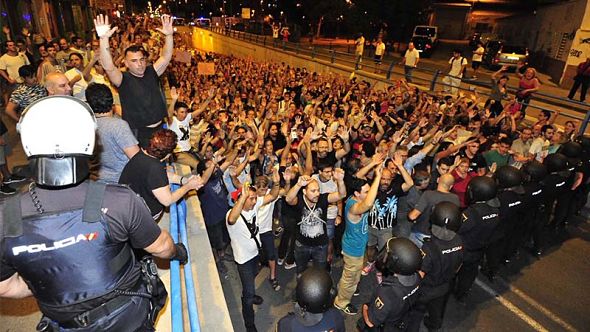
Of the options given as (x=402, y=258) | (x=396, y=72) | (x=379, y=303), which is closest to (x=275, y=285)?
(x=379, y=303)

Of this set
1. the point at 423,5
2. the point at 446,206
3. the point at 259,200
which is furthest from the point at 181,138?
the point at 423,5

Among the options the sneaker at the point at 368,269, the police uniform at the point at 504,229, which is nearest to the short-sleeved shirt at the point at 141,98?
the sneaker at the point at 368,269

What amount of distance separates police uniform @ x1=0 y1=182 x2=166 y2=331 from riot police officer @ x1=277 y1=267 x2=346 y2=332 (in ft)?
4.31

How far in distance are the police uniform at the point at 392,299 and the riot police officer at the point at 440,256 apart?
0.51 m

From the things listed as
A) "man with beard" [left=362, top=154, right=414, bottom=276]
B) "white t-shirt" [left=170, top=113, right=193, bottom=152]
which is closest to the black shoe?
"man with beard" [left=362, top=154, right=414, bottom=276]

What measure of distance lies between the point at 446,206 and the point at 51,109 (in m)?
3.76

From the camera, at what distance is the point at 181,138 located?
673cm

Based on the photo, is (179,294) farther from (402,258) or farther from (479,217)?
(479,217)

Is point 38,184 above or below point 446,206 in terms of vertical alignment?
above

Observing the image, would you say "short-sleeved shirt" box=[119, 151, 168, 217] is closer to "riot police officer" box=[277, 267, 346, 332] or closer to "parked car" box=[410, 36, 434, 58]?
"riot police officer" box=[277, 267, 346, 332]

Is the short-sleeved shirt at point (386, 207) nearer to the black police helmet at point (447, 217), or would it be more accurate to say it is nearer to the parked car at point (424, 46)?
the black police helmet at point (447, 217)

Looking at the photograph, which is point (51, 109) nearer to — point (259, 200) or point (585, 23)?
point (259, 200)

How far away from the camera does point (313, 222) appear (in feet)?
16.0

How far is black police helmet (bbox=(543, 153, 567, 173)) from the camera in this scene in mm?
5980
